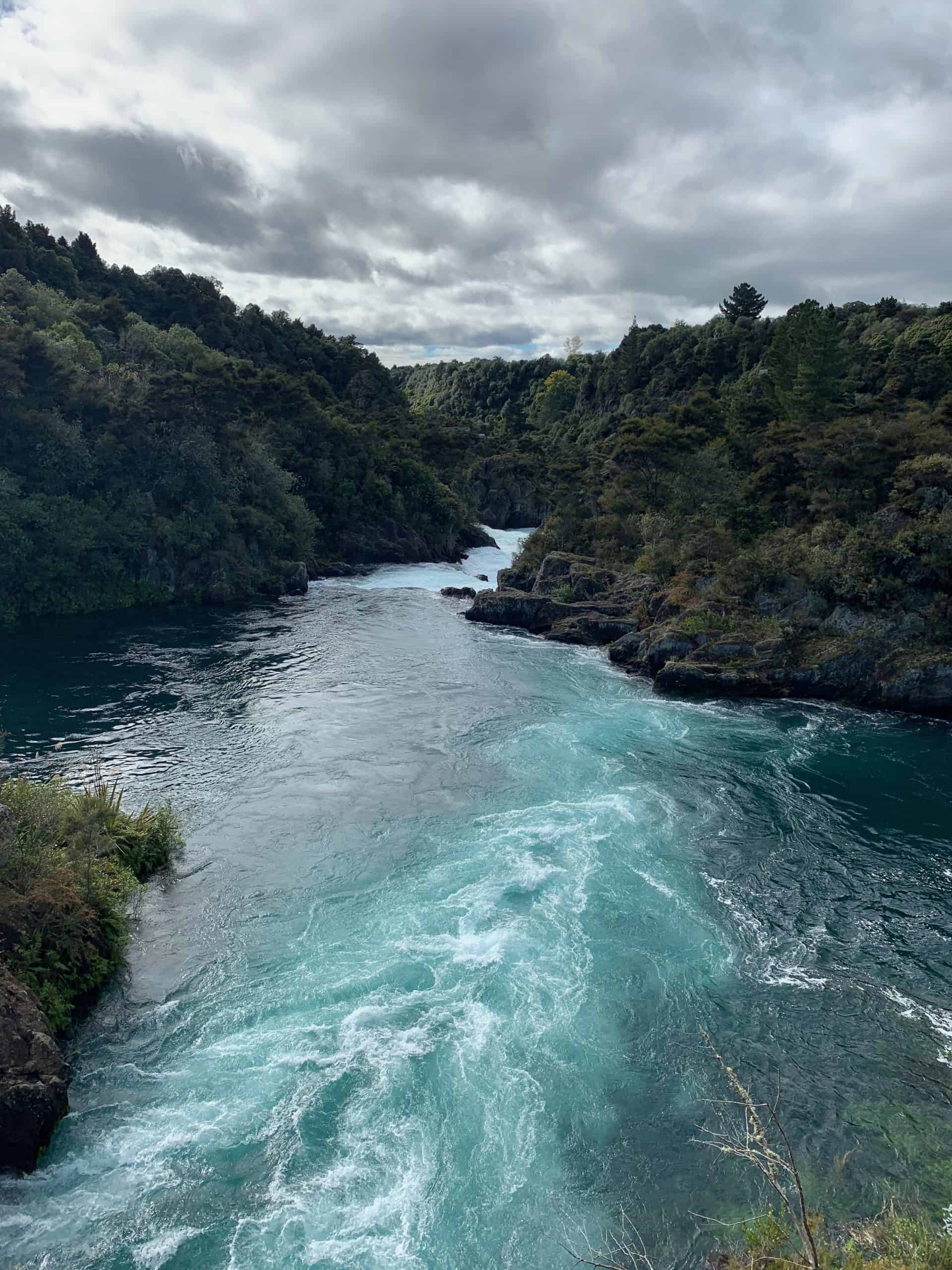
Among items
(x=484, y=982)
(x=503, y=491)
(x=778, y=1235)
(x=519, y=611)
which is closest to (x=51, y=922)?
(x=484, y=982)

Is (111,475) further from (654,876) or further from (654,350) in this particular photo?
(654,350)

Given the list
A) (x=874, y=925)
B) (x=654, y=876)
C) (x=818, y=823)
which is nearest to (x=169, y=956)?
(x=654, y=876)

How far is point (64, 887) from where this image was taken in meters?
15.8

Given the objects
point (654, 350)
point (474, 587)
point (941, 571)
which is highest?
point (654, 350)

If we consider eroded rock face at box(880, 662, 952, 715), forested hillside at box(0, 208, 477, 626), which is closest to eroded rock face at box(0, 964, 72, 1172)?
eroded rock face at box(880, 662, 952, 715)

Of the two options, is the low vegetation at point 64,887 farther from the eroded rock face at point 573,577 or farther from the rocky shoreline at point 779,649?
the eroded rock face at point 573,577

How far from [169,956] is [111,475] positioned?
136 feet

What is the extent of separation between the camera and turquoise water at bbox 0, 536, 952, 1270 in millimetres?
11734

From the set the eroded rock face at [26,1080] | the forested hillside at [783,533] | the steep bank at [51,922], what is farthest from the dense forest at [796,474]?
the eroded rock face at [26,1080]

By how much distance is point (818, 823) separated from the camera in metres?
24.1

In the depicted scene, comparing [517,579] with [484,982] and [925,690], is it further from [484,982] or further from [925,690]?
[484,982]

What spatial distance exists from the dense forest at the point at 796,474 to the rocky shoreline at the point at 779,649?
1040 millimetres

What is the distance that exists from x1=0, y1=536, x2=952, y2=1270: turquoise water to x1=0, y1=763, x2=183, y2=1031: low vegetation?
83 cm

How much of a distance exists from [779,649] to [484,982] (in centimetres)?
2607
